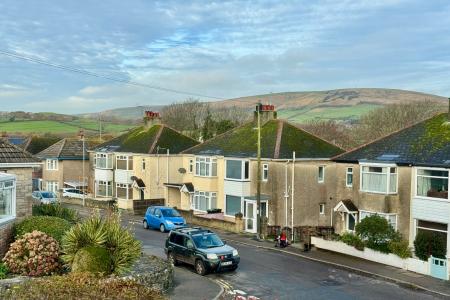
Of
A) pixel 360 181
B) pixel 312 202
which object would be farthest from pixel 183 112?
pixel 360 181

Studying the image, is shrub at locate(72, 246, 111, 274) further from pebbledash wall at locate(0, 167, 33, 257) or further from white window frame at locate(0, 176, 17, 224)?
pebbledash wall at locate(0, 167, 33, 257)

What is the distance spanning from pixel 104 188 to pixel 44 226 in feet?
99.7

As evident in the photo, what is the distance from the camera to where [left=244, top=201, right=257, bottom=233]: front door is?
34.0 metres

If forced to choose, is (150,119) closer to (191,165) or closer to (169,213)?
(191,165)

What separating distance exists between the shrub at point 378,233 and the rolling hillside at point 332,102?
83516 mm

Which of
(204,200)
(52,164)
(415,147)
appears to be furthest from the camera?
(52,164)

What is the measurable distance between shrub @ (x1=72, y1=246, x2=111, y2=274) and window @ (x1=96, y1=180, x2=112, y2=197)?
3307 cm

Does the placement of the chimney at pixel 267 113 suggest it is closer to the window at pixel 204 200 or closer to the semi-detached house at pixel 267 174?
the semi-detached house at pixel 267 174

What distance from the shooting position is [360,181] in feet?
94.5

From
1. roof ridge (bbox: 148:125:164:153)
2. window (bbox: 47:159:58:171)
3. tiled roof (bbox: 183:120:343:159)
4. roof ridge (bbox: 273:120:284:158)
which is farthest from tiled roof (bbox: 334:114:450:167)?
window (bbox: 47:159:58:171)

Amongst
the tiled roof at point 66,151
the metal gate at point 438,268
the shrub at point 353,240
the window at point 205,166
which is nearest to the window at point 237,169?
the window at point 205,166

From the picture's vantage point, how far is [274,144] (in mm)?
35750

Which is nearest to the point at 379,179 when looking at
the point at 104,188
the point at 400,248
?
the point at 400,248

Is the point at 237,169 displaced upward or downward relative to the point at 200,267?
upward
